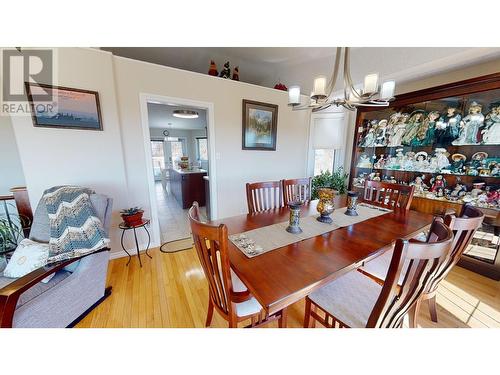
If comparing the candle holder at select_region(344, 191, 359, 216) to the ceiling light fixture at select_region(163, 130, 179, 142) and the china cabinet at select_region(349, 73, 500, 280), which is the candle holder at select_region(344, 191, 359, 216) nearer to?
the china cabinet at select_region(349, 73, 500, 280)

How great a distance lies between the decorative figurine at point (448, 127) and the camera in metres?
1.96

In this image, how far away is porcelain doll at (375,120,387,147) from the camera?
2578mm

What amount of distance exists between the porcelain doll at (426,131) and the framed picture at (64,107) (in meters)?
3.72

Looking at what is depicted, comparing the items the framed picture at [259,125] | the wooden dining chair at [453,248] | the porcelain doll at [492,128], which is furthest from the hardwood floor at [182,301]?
the framed picture at [259,125]

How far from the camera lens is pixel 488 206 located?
71.2 inches

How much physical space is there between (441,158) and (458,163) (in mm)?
150

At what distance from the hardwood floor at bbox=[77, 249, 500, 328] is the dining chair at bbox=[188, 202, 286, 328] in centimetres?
56

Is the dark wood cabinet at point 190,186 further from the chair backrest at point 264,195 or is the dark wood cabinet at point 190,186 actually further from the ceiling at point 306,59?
the chair backrest at point 264,195

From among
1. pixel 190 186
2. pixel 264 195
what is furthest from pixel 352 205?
pixel 190 186

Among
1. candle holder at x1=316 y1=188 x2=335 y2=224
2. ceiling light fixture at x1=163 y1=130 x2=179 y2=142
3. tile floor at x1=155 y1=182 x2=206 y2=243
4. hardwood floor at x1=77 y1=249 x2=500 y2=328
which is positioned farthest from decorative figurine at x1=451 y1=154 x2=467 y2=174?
ceiling light fixture at x1=163 y1=130 x2=179 y2=142

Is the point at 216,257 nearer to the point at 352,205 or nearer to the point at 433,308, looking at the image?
the point at 352,205

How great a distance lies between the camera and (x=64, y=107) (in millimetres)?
1684

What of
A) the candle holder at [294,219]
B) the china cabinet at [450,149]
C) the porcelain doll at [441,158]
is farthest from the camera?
the porcelain doll at [441,158]

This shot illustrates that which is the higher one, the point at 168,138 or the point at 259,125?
the point at 168,138
